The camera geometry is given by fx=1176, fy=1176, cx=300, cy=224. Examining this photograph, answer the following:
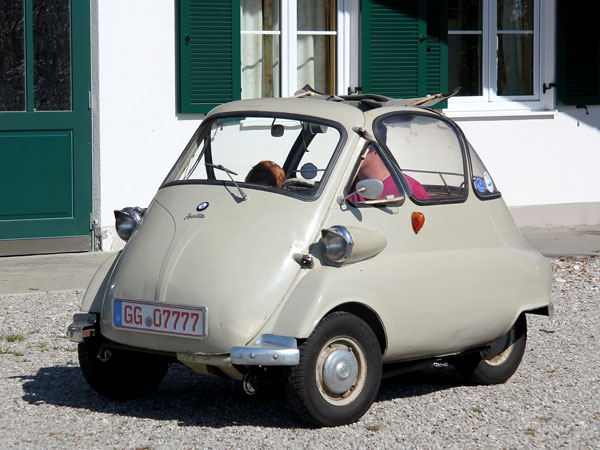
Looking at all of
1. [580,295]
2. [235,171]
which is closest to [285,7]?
[580,295]

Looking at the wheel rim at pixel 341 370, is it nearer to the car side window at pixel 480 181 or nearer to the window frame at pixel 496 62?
the car side window at pixel 480 181

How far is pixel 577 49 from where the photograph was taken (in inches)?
518

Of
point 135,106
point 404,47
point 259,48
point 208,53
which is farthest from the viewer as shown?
point 404,47

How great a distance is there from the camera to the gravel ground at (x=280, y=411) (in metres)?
5.26

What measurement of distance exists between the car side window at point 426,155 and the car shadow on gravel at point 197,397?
3.54ft

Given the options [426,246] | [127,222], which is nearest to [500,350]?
[426,246]

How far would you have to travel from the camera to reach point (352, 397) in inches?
215

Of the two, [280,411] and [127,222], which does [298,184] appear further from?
[280,411]

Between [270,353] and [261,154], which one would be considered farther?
[261,154]

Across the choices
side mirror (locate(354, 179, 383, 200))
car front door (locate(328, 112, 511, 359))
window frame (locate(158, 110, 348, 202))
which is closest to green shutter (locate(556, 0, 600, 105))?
car front door (locate(328, 112, 511, 359))

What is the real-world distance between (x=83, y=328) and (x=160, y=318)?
1.61 feet

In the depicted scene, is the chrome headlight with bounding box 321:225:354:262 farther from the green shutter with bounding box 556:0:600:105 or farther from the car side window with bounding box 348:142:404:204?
the green shutter with bounding box 556:0:600:105

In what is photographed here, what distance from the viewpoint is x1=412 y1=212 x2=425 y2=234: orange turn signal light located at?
19.2ft

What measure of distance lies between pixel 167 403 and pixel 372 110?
5.95 ft
